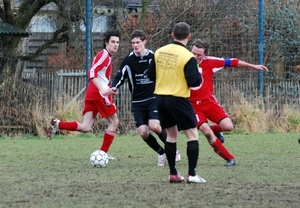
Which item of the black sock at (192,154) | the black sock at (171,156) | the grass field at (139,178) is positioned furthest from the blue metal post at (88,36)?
the black sock at (192,154)

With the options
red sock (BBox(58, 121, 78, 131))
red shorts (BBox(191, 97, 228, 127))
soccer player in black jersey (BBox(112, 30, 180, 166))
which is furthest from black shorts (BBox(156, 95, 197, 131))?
red sock (BBox(58, 121, 78, 131))

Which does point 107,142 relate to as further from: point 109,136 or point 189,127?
point 189,127

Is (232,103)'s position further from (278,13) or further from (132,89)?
(132,89)

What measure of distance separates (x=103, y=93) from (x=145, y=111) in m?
0.64

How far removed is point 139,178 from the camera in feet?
29.4

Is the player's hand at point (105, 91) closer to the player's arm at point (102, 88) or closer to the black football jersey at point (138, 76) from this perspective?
the player's arm at point (102, 88)

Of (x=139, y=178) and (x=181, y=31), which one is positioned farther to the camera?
(x=139, y=178)

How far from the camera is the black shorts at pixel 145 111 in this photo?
10625 millimetres

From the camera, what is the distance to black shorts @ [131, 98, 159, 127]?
418 inches

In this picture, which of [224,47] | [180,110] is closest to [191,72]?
[180,110]

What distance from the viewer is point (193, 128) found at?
8.52 m

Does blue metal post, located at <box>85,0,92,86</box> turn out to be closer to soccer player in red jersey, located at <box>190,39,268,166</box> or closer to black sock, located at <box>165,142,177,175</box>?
soccer player in red jersey, located at <box>190,39,268,166</box>

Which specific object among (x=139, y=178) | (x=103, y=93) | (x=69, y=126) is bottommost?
(x=139, y=178)

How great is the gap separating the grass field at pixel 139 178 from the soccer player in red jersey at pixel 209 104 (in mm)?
325
